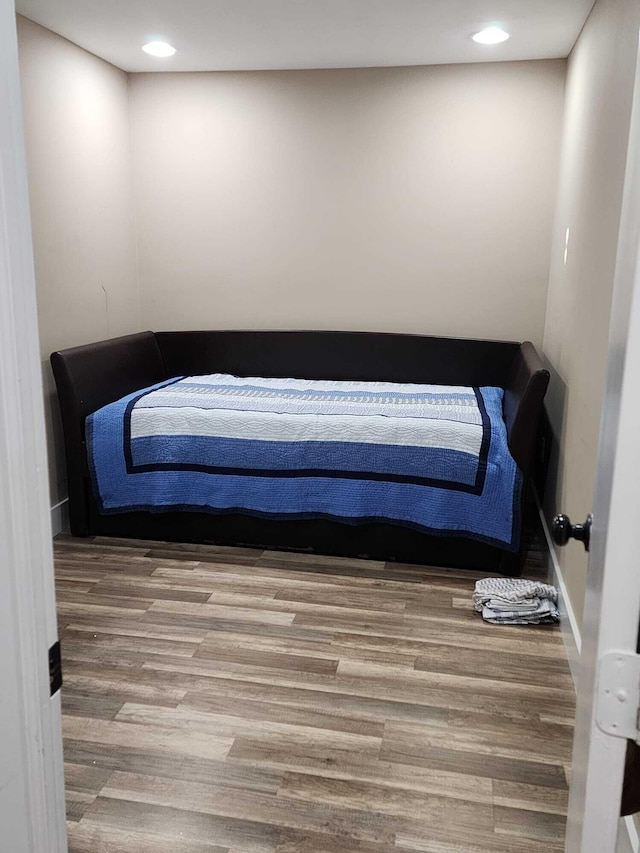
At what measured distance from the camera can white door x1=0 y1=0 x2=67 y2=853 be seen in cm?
74

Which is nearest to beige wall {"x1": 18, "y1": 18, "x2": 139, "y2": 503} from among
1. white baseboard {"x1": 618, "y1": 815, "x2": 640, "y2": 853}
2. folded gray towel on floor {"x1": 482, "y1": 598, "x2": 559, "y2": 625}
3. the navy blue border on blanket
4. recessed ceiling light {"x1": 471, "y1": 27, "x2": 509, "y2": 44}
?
the navy blue border on blanket

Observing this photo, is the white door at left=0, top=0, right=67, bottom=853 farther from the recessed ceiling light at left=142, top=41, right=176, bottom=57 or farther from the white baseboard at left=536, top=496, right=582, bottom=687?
the recessed ceiling light at left=142, top=41, right=176, bottom=57

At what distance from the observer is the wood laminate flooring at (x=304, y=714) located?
1739 mm

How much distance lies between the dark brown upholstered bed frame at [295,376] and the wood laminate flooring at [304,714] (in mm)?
146

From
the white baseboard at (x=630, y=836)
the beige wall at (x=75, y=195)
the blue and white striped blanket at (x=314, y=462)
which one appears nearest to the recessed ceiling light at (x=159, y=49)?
the beige wall at (x=75, y=195)

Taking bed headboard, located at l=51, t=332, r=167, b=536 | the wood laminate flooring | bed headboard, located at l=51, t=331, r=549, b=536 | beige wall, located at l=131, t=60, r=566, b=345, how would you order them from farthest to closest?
beige wall, located at l=131, t=60, r=566, b=345 → bed headboard, located at l=51, t=331, r=549, b=536 → bed headboard, located at l=51, t=332, r=167, b=536 → the wood laminate flooring

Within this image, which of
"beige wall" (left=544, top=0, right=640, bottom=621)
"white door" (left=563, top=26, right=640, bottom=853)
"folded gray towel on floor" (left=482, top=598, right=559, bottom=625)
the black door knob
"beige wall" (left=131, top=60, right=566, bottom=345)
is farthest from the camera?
"beige wall" (left=131, top=60, right=566, bottom=345)

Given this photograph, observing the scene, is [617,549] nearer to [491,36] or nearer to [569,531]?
[569,531]

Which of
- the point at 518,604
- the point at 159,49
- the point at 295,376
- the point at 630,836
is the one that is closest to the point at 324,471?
the point at 518,604

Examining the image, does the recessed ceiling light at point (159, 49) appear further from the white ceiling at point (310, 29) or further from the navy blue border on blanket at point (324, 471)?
the navy blue border on blanket at point (324, 471)

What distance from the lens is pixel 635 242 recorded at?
0.71 metres

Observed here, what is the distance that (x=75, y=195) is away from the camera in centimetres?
376

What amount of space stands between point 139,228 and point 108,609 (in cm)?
252

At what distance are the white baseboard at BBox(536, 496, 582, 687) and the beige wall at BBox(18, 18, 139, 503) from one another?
2250 mm
